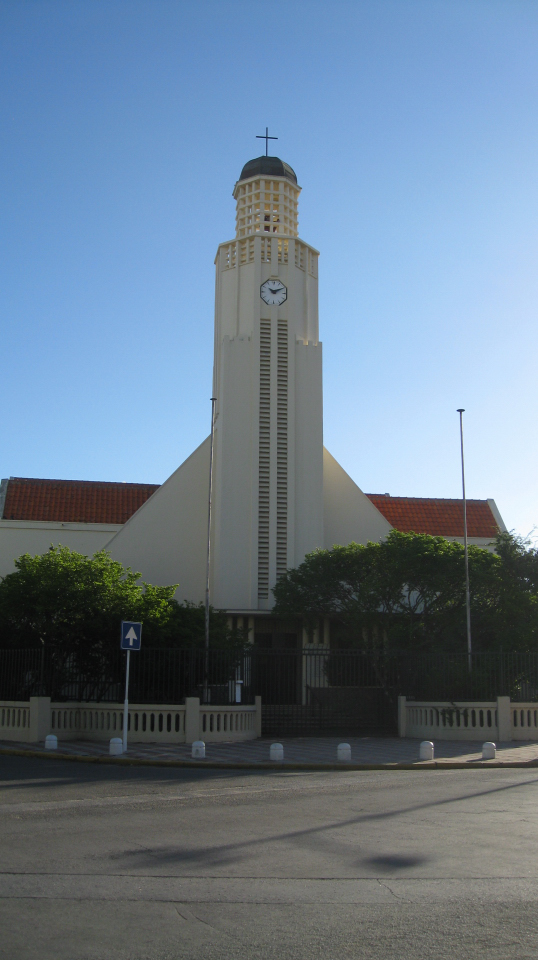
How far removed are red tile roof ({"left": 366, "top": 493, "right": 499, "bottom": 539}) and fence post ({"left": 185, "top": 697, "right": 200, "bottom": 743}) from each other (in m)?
24.9

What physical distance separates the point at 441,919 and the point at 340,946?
2.92ft

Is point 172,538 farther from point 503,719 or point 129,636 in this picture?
point 129,636

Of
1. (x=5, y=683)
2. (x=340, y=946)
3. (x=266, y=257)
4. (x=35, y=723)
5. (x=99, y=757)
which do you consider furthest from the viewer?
(x=266, y=257)

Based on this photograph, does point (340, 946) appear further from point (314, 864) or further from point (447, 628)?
point (447, 628)

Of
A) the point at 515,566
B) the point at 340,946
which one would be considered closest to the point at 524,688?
the point at 515,566

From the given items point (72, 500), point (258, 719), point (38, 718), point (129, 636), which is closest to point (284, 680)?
point (258, 719)

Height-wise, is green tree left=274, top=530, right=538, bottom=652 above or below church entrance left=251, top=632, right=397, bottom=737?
above

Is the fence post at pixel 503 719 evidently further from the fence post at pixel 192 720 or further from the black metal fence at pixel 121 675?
the fence post at pixel 192 720

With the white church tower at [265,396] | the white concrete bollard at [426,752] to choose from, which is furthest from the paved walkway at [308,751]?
the white church tower at [265,396]

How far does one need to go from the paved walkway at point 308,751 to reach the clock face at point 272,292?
69.6 ft

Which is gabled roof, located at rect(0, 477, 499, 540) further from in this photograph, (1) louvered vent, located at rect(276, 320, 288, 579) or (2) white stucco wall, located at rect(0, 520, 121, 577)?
(1) louvered vent, located at rect(276, 320, 288, 579)

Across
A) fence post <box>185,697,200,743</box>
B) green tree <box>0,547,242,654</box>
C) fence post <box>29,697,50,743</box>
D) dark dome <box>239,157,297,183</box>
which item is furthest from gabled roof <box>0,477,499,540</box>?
fence post <box>185,697,200,743</box>

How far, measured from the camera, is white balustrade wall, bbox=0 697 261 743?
1953cm

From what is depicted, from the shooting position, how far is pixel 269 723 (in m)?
21.7
